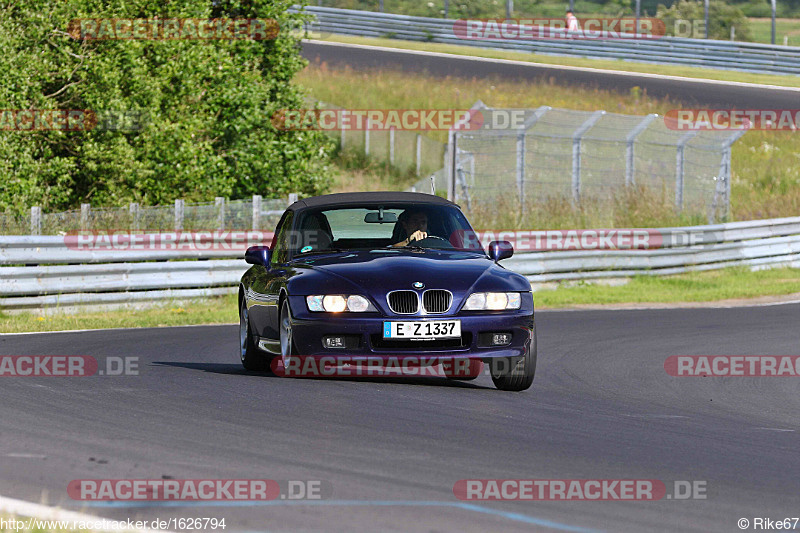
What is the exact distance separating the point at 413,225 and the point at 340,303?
1.65 m

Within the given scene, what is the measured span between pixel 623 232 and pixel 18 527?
20.3m

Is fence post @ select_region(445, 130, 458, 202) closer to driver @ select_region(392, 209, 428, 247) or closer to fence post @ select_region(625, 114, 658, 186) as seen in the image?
fence post @ select_region(625, 114, 658, 186)

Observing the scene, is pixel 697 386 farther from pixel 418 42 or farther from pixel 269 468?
pixel 418 42

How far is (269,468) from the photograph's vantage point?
20.3 ft

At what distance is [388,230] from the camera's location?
1095 centimetres

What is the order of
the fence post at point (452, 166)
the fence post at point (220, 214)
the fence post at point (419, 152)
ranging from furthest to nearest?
the fence post at point (419, 152), the fence post at point (452, 166), the fence post at point (220, 214)

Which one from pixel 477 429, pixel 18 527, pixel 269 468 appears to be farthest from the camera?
pixel 477 429

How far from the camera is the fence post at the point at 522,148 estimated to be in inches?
1004

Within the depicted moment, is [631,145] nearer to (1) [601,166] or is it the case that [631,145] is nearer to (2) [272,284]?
(1) [601,166]

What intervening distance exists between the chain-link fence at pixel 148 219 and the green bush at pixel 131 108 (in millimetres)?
2482

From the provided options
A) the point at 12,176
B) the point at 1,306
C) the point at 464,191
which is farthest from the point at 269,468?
the point at 464,191

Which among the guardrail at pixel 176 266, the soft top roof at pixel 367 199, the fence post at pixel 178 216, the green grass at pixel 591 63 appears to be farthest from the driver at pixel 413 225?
the green grass at pixel 591 63

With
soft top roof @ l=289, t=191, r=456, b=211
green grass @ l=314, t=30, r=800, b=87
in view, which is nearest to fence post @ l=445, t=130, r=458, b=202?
soft top roof @ l=289, t=191, r=456, b=211

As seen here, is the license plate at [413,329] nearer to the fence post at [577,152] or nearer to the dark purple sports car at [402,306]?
the dark purple sports car at [402,306]
